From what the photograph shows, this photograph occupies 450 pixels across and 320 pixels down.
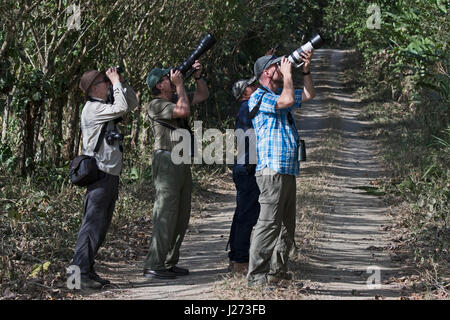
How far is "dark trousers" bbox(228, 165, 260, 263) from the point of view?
7363 millimetres

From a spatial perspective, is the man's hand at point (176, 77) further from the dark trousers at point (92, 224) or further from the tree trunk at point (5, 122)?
the tree trunk at point (5, 122)

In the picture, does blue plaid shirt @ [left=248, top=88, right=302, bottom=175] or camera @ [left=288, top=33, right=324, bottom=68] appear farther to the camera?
blue plaid shirt @ [left=248, top=88, right=302, bottom=175]

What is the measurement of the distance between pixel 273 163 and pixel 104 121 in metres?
1.54

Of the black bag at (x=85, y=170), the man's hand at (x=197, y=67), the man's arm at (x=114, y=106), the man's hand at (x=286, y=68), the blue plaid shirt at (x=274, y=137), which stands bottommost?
the black bag at (x=85, y=170)

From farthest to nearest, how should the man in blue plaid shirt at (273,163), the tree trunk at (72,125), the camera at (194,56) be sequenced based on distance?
1. the tree trunk at (72,125)
2. the camera at (194,56)
3. the man in blue plaid shirt at (273,163)

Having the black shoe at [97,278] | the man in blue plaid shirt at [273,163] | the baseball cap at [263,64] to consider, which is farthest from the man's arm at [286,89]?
the black shoe at [97,278]

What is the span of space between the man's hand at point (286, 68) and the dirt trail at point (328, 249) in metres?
1.84

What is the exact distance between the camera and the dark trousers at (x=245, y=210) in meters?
7.36

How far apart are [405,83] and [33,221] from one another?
17339mm

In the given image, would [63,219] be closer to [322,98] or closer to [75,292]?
[75,292]

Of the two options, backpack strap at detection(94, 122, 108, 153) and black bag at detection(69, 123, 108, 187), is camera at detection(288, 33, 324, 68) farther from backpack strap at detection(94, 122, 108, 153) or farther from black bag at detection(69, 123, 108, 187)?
black bag at detection(69, 123, 108, 187)

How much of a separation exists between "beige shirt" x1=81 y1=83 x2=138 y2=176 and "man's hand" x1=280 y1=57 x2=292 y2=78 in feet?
4.61

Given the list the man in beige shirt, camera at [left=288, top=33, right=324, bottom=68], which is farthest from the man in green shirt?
camera at [left=288, top=33, right=324, bottom=68]

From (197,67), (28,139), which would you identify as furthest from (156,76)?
(28,139)
